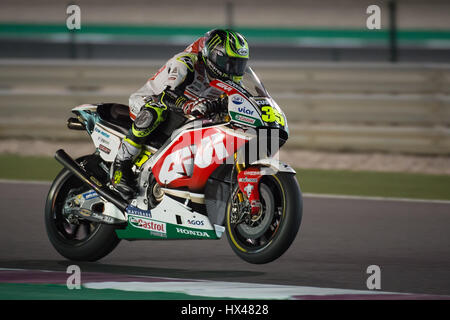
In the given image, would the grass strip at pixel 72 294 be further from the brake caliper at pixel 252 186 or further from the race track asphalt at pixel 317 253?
the brake caliper at pixel 252 186

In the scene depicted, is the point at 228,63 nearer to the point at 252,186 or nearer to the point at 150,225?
the point at 252,186

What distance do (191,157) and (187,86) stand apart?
1.86 feet

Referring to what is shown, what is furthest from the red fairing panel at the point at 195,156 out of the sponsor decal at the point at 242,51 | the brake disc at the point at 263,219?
the sponsor decal at the point at 242,51

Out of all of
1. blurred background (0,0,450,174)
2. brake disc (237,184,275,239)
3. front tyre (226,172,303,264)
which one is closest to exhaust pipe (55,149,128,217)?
front tyre (226,172,303,264)

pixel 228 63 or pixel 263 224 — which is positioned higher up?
pixel 228 63

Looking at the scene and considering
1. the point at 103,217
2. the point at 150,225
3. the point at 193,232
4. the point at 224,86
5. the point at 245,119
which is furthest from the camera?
the point at 103,217

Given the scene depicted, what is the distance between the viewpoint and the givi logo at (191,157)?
7371 mm

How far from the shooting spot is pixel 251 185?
722cm

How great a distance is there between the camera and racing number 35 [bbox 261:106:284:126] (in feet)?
23.6

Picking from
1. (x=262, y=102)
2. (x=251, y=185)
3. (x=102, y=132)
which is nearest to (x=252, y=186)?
(x=251, y=185)

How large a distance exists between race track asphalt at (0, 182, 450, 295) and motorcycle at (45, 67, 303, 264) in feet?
0.79

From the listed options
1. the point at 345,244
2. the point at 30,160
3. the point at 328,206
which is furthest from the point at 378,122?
the point at 345,244
